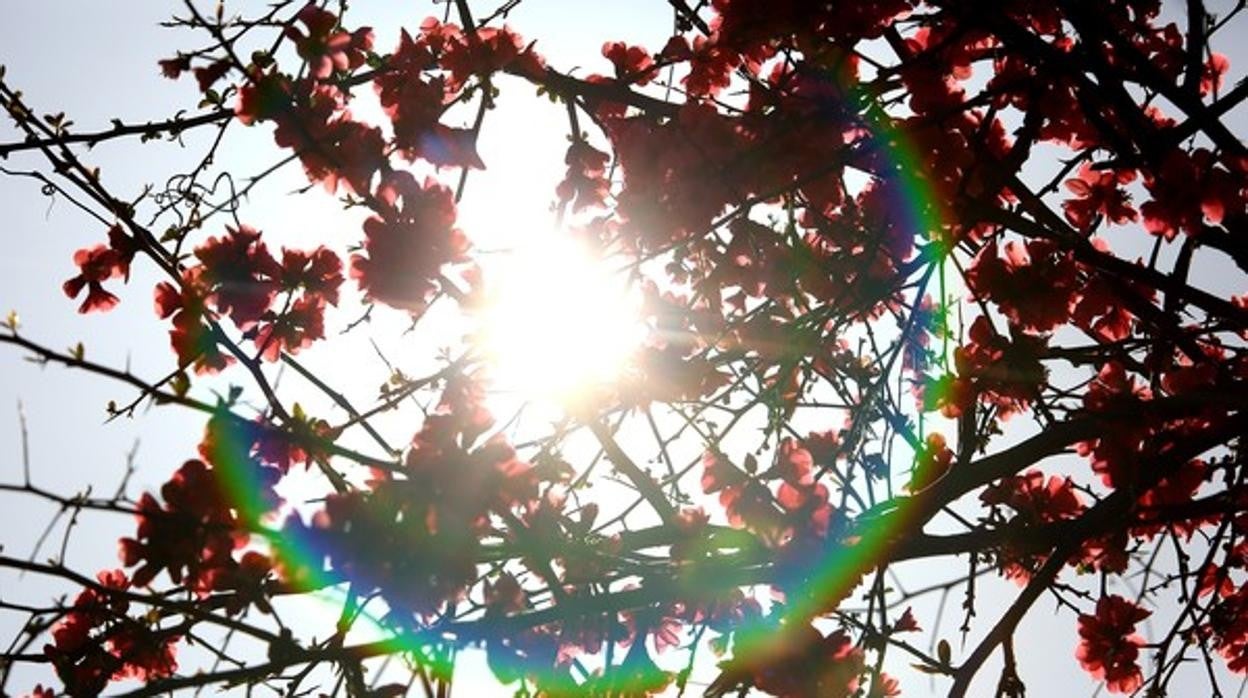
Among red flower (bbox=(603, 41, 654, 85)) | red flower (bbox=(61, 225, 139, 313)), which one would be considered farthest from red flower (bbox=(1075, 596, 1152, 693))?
red flower (bbox=(61, 225, 139, 313))

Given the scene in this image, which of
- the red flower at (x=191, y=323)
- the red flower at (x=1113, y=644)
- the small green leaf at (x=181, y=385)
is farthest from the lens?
the red flower at (x=1113, y=644)

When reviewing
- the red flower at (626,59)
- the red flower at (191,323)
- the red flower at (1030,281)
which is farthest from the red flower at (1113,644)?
the red flower at (191,323)

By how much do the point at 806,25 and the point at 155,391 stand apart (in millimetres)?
2143

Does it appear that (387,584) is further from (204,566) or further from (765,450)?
(765,450)

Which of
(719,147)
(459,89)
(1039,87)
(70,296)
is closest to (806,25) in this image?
(719,147)

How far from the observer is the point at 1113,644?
3.39 meters

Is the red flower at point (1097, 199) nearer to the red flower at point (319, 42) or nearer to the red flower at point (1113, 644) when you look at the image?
the red flower at point (1113, 644)

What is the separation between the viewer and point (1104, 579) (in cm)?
340

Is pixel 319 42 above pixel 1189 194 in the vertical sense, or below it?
above

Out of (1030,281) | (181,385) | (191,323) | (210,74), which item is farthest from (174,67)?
(1030,281)

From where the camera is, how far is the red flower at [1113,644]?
11.1ft

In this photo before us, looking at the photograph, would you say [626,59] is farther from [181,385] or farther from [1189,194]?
[181,385]

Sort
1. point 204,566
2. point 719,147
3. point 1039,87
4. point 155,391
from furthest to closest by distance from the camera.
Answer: point 719,147, point 1039,87, point 204,566, point 155,391

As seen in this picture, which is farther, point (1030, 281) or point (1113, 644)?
point (1113, 644)
